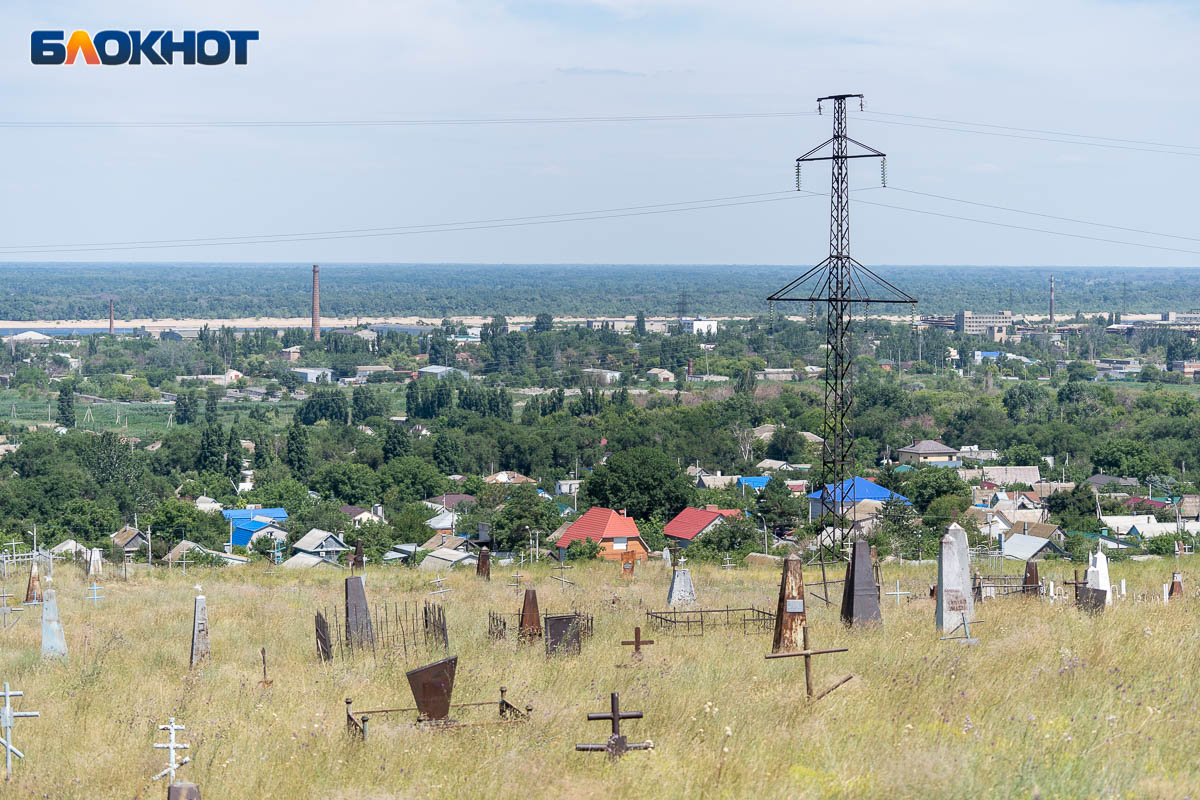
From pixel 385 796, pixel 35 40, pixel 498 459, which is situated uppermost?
pixel 35 40

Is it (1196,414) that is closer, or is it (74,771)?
(74,771)

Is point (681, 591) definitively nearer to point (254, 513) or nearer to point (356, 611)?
point (356, 611)

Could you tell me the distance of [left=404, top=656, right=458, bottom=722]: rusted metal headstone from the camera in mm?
8914

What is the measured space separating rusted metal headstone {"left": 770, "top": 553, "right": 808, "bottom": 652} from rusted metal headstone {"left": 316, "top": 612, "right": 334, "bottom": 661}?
14.0 ft

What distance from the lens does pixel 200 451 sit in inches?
2416

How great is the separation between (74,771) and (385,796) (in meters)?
2.39

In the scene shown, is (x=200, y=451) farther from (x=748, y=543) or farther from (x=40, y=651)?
(x=40, y=651)

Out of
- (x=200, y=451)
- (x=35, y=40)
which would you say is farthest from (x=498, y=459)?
(x=35, y=40)

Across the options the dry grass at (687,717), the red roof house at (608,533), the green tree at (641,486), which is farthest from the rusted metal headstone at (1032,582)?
the green tree at (641,486)

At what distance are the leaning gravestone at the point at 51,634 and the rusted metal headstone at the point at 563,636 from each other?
187 inches

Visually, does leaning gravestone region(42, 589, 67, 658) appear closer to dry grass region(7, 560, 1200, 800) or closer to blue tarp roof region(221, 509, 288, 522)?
dry grass region(7, 560, 1200, 800)

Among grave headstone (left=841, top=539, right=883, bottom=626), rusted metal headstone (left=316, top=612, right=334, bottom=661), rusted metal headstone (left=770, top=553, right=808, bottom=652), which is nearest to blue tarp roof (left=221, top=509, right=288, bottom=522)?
rusted metal headstone (left=316, top=612, right=334, bottom=661)

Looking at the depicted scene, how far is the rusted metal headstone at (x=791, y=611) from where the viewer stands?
36.5 feet

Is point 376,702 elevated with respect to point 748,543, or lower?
elevated
